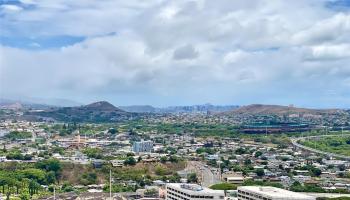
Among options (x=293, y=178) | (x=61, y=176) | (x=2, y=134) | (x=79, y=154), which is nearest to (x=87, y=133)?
(x=2, y=134)

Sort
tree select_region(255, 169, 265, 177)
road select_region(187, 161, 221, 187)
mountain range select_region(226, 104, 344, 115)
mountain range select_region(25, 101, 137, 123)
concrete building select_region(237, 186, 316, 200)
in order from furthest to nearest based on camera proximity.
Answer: mountain range select_region(226, 104, 344, 115) → mountain range select_region(25, 101, 137, 123) → tree select_region(255, 169, 265, 177) → road select_region(187, 161, 221, 187) → concrete building select_region(237, 186, 316, 200)

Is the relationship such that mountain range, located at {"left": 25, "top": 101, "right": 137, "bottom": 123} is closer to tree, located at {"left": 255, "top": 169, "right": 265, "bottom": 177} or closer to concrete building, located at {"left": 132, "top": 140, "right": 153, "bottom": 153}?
concrete building, located at {"left": 132, "top": 140, "right": 153, "bottom": 153}

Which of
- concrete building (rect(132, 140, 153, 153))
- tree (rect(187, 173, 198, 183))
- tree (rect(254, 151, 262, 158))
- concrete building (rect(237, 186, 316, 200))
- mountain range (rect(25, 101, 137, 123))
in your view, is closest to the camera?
concrete building (rect(237, 186, 316, 200))

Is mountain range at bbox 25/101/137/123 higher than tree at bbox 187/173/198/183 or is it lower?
higher

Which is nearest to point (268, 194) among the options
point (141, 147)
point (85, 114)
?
point (141, 147)

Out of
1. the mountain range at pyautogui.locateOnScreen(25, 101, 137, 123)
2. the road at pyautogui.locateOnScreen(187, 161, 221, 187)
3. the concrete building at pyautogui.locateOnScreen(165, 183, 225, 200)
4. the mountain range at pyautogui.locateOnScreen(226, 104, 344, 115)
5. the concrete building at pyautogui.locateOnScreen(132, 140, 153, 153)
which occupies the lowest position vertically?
the road at pyautogui.locateOnScreen(187, 161, 221, 187)

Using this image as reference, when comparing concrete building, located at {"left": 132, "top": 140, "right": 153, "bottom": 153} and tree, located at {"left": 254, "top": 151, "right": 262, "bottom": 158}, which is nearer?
tree, located at {"left": 254, "top": 151, "right": 262, "bottom": 158}

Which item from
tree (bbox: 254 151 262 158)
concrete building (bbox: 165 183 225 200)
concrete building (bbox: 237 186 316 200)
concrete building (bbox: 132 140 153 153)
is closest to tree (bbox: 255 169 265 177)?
tree (bbox: 254 151 262 158)
